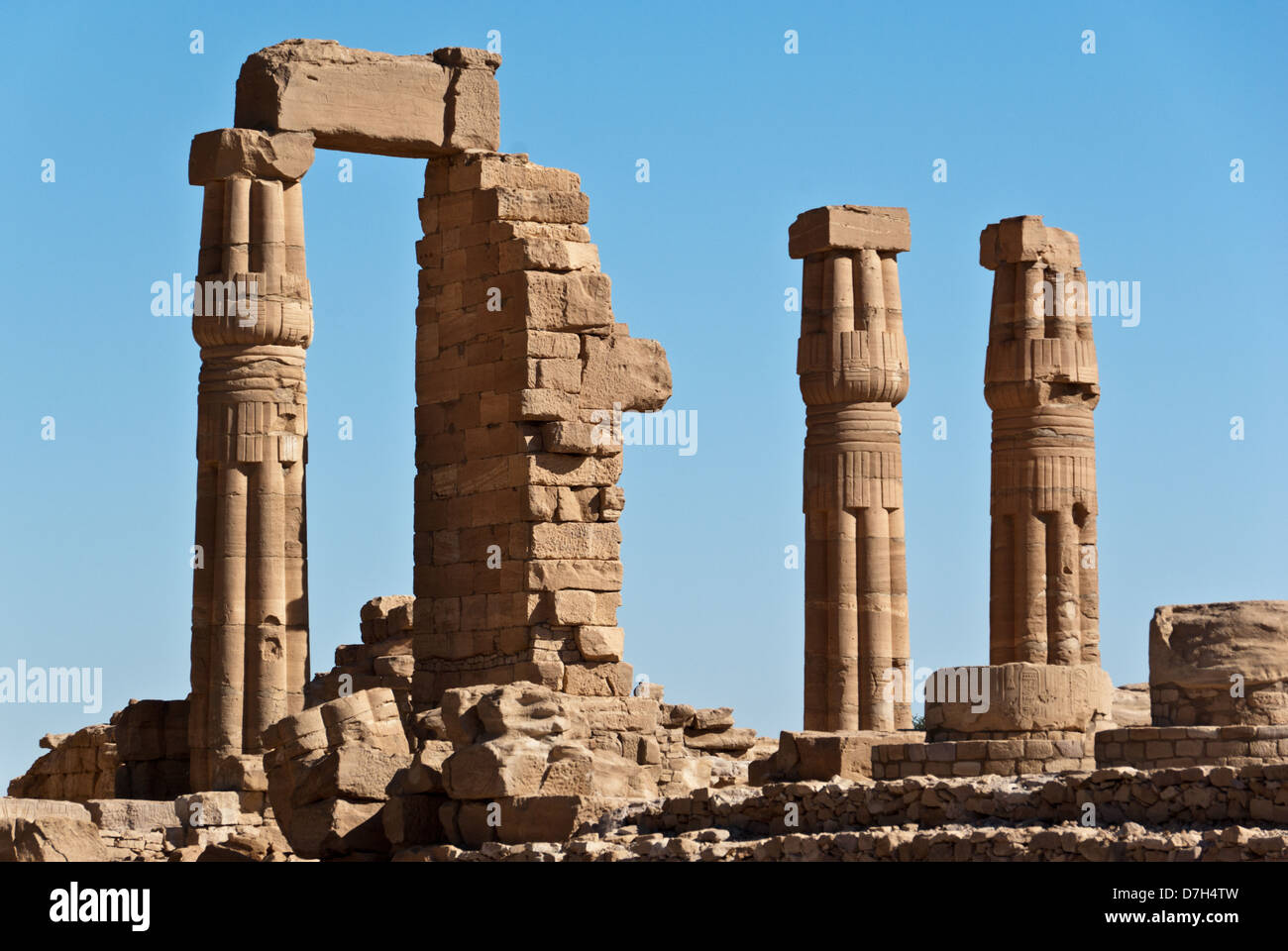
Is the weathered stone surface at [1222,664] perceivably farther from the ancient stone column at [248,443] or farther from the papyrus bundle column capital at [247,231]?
the papyrus bundle column capital at [247,231]

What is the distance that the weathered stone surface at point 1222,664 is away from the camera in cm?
2311

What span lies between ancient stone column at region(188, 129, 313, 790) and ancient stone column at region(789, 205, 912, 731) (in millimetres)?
8690

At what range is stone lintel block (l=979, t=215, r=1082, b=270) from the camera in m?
36.4

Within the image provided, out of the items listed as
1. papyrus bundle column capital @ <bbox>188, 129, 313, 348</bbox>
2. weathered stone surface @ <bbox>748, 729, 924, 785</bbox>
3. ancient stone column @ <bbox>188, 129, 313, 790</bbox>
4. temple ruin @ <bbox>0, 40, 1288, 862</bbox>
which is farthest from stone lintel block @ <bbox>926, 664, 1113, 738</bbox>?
papyrus bundle column capital @ <bbox>188, 129, 313, 348</bbox>

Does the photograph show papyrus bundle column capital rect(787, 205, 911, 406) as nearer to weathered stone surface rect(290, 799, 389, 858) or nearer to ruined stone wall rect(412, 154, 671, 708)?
ruined stone wall rect(412, 154, 671, 708)

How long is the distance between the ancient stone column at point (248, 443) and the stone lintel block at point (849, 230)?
8725 mm

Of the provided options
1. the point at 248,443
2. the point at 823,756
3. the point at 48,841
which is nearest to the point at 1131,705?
the point at 823,756

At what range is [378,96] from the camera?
2838 cm

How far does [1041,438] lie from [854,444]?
2.68 m

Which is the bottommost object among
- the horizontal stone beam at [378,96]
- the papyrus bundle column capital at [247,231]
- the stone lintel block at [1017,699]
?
the stone lintel block at [1017,699]

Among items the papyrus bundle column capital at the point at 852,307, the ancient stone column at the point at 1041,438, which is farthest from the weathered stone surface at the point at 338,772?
the ancient stone column at the point at 1041,438
